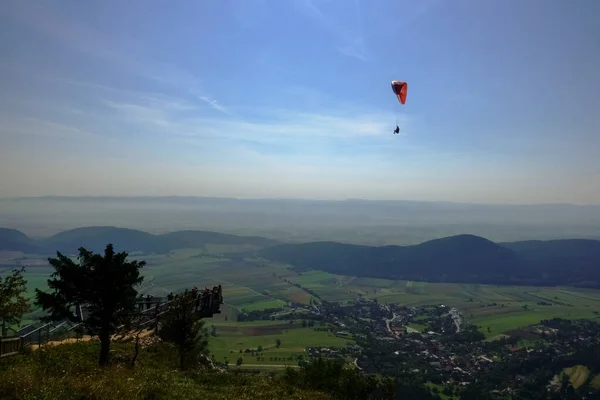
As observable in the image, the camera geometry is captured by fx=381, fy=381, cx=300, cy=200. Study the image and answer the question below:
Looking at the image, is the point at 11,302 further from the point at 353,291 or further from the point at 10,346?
the point at 353,291

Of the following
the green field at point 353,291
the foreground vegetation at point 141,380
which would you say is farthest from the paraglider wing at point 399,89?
the green field at point 353,291

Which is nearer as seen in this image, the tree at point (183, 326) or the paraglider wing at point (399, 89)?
the tree at point (183, 326)

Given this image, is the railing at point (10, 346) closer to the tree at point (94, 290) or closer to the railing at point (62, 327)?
the railing at point (62, 327)

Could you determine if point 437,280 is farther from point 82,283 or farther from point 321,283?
point 82,283

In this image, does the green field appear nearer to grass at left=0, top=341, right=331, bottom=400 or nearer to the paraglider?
the paraglider

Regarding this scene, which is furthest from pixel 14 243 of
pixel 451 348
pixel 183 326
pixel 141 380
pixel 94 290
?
pixel 141 380

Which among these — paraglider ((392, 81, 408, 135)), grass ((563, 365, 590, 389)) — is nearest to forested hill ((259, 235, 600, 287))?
grass ((563, 365, 590, 389))
